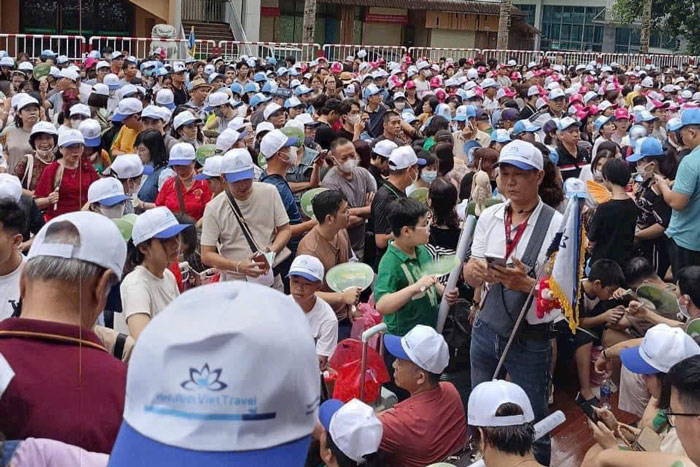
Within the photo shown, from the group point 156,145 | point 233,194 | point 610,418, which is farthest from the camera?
point 156,145

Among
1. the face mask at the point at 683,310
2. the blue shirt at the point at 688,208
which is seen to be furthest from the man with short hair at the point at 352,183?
the face mask at the point at 683,310

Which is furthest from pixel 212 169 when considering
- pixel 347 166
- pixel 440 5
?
pixel 440 5

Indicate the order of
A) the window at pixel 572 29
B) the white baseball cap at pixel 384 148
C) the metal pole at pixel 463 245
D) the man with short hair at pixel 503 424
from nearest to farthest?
the man with short hair at pixel 503 424, the metal pole at pixel 463 245, the white baseball cap at pixel 384 148, the window at pixel 572 29

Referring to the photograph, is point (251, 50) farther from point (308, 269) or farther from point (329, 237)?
point (308, 269)

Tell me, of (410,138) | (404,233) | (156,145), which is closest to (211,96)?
(410,138)

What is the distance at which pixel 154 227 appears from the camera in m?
3.99

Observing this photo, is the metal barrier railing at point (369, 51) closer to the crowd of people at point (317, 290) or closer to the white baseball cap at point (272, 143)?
the crowd of people at point (317, 290)

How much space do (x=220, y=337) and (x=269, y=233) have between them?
4513 mm

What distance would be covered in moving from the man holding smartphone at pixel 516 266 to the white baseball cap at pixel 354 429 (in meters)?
0.71

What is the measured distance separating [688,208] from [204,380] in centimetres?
621

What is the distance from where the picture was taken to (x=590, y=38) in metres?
48.1

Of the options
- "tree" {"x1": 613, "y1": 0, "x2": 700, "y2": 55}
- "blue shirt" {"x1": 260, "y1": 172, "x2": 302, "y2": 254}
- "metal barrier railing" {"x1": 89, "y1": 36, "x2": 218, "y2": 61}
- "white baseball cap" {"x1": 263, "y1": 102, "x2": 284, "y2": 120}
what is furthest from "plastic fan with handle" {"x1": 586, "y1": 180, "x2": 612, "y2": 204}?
"tree" {"x1": 613, "y1": 0, "x2": 700, "y2": 55}

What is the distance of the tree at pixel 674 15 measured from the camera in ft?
116

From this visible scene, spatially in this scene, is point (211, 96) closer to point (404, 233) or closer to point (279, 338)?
point (404, 233)
